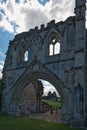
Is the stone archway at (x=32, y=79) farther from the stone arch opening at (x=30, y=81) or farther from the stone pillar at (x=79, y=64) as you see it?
the stone pillar at (x=79, y=64)

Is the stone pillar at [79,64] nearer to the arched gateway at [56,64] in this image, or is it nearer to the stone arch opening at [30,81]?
the arched gateway at [56,64]

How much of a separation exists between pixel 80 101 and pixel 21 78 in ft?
27.1

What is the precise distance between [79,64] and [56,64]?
10.0 ft

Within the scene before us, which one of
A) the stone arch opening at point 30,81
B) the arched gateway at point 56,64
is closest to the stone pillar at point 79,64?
the arched gateway at point 56,64

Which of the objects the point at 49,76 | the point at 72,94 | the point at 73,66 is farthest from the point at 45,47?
the point at 72,94

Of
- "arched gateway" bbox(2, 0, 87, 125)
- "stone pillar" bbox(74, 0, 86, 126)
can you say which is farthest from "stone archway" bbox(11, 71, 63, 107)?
"stone pillar" bbox(74, 0, 86, 126)

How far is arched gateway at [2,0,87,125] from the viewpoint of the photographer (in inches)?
685

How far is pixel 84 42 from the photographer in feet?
57.7

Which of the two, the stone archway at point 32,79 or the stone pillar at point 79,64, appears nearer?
the stone pillar at point 79,64

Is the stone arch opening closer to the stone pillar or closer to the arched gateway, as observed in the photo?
A: the arched gateway

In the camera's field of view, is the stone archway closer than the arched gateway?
No

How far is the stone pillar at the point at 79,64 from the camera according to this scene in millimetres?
16875

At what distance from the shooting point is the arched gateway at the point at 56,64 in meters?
17.4

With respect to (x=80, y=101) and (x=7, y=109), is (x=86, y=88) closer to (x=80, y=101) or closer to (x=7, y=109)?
(x=80, y=101)
